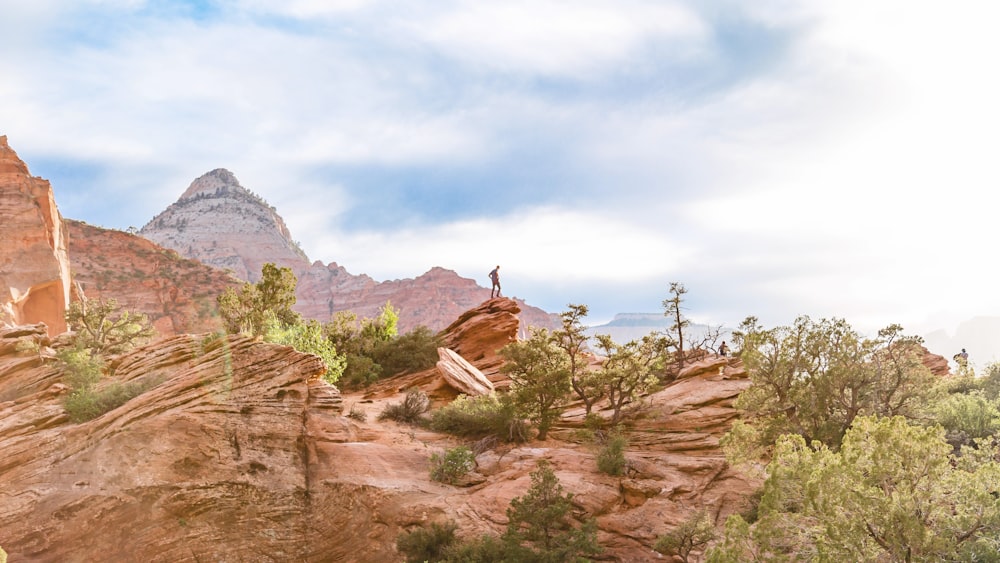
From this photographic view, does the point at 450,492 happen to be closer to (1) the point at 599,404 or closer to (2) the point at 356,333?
(1) the point at 599,404

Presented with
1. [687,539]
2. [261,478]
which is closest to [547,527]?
Result: [687,539]

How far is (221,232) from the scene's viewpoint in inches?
6806

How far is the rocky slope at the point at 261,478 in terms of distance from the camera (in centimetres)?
1780

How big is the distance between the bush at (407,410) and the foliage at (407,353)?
999 cm

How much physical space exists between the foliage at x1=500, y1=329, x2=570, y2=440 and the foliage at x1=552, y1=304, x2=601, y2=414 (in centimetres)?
43

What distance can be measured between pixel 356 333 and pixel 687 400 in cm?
2393

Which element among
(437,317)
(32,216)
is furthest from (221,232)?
(32,216)

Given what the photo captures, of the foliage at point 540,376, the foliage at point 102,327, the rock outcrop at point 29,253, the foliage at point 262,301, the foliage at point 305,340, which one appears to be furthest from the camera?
the rock outcrop at point 29,253

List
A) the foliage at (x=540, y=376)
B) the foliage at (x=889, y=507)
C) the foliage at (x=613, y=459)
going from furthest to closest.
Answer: the foliage at (x=540, y=376) → the foliage at (x=613, y=459) → the foliage at (x=889, y=507)

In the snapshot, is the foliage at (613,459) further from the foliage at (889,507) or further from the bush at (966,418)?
the bush at (966,418)

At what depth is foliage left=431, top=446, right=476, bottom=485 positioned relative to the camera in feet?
67.4

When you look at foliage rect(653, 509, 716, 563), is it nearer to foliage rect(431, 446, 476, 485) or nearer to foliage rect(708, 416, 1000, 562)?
foliage rect(708, 416, 1000, 562)

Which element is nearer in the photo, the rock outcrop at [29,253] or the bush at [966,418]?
the bush at [966,418]

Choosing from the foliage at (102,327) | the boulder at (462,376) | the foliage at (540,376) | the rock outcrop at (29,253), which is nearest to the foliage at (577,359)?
the foliage at (540,376)
